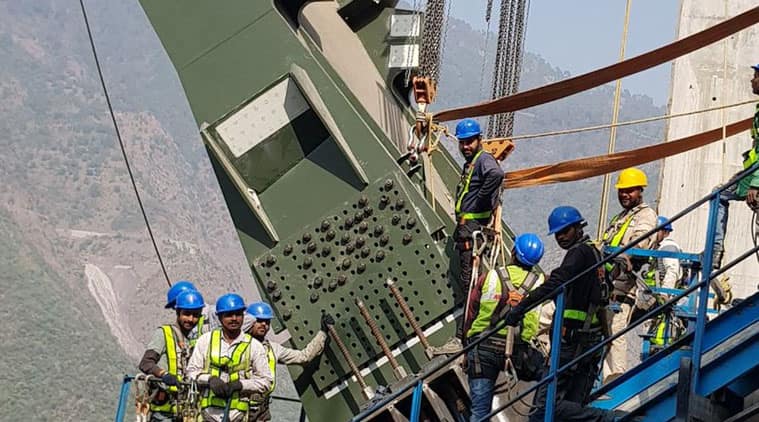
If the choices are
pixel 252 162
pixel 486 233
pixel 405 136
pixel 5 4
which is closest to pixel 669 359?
pixel 486 233

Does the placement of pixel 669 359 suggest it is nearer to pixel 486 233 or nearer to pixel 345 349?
pixel 486 233

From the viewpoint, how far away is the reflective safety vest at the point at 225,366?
338 inches

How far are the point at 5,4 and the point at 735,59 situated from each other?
182951 millimetres

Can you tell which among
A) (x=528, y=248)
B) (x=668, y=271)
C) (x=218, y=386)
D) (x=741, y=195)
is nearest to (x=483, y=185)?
(x=528, y=248)

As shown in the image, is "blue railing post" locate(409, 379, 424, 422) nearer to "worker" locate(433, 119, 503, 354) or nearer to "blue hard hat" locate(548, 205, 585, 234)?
"worker" locate(433, 119, 503, 354)

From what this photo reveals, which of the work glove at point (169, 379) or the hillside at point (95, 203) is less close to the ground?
the hillside at point (95, 203)

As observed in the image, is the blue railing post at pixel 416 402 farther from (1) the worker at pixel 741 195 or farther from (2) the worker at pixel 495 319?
(1) the worker at pixel 741 195

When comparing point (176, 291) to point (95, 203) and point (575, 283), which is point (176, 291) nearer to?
point (575, 283)

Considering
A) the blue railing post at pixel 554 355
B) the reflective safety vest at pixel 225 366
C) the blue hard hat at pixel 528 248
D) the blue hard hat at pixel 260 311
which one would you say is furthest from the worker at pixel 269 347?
the blue railing post at pixel 554 355

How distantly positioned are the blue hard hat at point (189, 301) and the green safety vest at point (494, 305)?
1.97 metres

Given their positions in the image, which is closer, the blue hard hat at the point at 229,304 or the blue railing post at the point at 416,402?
the blue railing post at the point at 416,402

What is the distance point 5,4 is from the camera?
7485 inches

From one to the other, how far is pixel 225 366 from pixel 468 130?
7.77 ft

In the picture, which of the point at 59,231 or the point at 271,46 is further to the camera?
the point at 59,231
